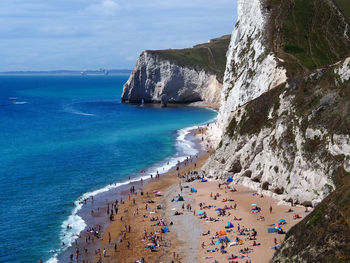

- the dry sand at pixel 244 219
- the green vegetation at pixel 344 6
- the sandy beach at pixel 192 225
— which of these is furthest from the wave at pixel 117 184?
the green vegetation at pixel 344 6

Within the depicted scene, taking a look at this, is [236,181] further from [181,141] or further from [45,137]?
[45,137]

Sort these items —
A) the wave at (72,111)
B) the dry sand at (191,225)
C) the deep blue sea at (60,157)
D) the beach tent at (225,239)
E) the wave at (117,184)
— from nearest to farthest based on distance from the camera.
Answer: the dry sand at (191,225) < the beach tent at (225,239) < the wave at (117,184) < the deep blue sea at (60,157) < the wave at (72,111)

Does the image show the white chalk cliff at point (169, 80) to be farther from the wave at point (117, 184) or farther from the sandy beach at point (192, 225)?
the sandy beach at point (192, 225)

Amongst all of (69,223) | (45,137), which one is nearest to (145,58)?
(45,137)

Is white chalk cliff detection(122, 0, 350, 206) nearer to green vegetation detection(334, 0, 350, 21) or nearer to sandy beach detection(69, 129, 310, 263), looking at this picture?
sandy beach detection(69, 129, 310, 263)

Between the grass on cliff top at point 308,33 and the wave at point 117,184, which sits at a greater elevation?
the grass on cliff top at point 308,33

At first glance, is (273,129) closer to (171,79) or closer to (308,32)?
(308,32)
